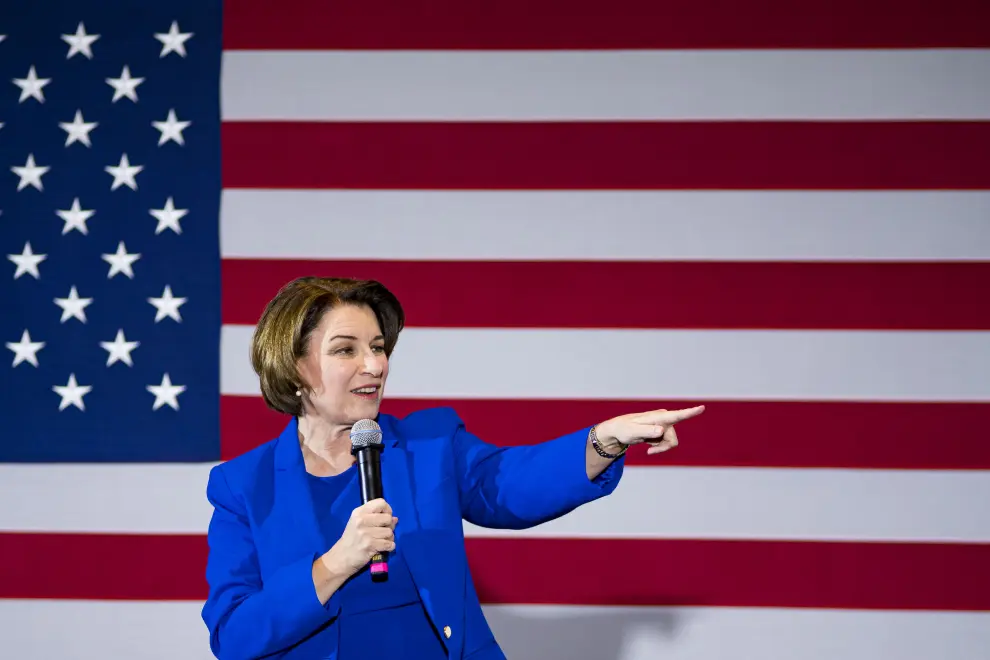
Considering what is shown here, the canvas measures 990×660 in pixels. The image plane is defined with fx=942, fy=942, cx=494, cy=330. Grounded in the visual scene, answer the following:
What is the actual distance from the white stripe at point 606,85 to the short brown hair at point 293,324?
0.94 metres

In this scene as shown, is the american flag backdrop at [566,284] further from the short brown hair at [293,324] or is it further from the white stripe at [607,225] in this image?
the short brown hair at [293,324]

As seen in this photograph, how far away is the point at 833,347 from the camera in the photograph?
89.9 inches

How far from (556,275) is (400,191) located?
1.45 ft

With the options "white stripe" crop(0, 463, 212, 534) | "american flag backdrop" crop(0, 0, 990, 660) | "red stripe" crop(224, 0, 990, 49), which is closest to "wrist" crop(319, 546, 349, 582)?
"american flag backdrop" crop(0, 0, 990, 660)

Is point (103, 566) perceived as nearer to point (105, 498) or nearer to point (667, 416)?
point (105, 498)

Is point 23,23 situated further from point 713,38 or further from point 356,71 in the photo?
point 713,38

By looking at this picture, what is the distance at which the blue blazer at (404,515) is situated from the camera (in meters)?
1.42

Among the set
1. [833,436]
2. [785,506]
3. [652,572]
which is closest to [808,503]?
[785,506]

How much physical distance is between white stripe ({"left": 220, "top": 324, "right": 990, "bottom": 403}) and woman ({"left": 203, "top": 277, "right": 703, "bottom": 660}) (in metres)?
0.73

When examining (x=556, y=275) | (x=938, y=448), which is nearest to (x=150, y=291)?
(x=556, y=275)

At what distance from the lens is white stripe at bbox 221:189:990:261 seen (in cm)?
230

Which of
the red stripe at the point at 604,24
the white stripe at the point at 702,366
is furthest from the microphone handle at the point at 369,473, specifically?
A: the red stripe at the point at 604,24

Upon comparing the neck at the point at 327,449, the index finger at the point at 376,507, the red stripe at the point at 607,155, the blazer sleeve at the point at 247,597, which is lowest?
the blazer sleeve at the point at 247,597

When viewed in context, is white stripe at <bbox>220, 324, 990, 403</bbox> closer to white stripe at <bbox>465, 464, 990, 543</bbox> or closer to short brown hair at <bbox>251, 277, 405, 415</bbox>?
white stripe at <bbox>465, 464, 990, 543</bbox>
